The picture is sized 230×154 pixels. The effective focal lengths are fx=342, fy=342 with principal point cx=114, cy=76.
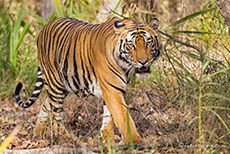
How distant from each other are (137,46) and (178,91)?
2.96ft

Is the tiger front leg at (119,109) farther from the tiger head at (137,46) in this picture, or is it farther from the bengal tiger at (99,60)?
the tiger head at (137,46)

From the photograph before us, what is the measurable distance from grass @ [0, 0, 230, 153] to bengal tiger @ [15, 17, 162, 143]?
0.80 ft

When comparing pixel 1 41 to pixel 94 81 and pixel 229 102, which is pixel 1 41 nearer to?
pixel 94 81

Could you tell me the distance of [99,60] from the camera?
11.9 feet

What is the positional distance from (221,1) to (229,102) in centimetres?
97

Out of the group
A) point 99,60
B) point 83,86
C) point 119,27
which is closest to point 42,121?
point 83,86

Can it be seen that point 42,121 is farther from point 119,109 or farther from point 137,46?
point 137,46

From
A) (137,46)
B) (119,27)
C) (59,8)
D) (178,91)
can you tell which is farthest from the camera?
(59,8)

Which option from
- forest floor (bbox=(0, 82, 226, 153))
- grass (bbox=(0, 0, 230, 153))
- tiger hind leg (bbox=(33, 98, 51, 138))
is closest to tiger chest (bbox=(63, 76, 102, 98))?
forest floor (bbox=(0, 82, 226, 153))

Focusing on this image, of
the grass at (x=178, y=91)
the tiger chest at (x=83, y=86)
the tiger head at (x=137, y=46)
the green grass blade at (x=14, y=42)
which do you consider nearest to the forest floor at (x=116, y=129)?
the grass at (x=178, y=91)

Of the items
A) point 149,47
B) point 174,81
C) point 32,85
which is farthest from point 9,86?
point 149,47

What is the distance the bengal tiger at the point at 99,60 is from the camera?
11.0 ft

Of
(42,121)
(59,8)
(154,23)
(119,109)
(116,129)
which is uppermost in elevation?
(59,8)

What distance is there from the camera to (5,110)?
17.8ft
